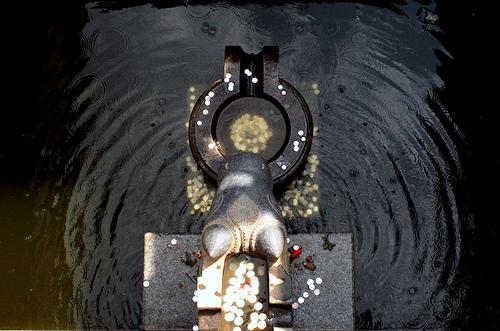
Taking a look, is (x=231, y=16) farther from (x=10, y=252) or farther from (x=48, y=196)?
(x=10, y=252)

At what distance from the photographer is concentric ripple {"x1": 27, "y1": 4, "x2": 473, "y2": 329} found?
6.66m

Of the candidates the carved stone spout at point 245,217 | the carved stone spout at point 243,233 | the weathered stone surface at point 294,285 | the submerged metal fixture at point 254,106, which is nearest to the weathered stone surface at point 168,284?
the weathered stone surface at point 294,285

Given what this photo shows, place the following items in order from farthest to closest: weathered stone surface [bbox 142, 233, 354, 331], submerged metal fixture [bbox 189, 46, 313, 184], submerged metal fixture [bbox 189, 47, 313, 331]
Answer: submerged metal fixture [bbox 189, 46, 313, 184] < weathered stone surface [bbox 142, 233, 354, 331] < submerged metal fixture [bbox 189, 47, 313, 331]

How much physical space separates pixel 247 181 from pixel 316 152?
1822 mm

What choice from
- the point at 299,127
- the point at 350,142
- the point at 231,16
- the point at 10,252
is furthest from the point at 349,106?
the point at 10,252

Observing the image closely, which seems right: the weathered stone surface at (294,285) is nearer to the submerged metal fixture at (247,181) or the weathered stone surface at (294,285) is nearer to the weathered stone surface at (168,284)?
the weathered stone surface at (168,284)

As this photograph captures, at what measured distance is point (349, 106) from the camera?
22.9ft

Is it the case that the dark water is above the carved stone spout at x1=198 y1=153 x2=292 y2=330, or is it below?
above

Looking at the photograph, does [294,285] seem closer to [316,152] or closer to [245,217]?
[316,152]

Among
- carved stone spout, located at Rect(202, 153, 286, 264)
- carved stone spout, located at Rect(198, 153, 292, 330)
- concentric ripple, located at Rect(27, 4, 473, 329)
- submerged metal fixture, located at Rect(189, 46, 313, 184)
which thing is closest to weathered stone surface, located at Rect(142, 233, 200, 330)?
concentric ripple, located at Rect(27, 4, 473, 329)

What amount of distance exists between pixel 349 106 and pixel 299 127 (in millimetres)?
915

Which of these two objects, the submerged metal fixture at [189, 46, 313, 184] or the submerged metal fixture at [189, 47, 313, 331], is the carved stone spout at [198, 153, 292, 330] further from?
the submerged metal fixture at [189, 46, 313, 184]

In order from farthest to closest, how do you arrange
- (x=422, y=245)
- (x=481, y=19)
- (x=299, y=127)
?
1. (x=481, y=19)
2. (x=422, y=245)
3. (x=299, y=127)

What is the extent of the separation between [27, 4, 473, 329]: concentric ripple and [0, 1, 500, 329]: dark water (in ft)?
0.04
